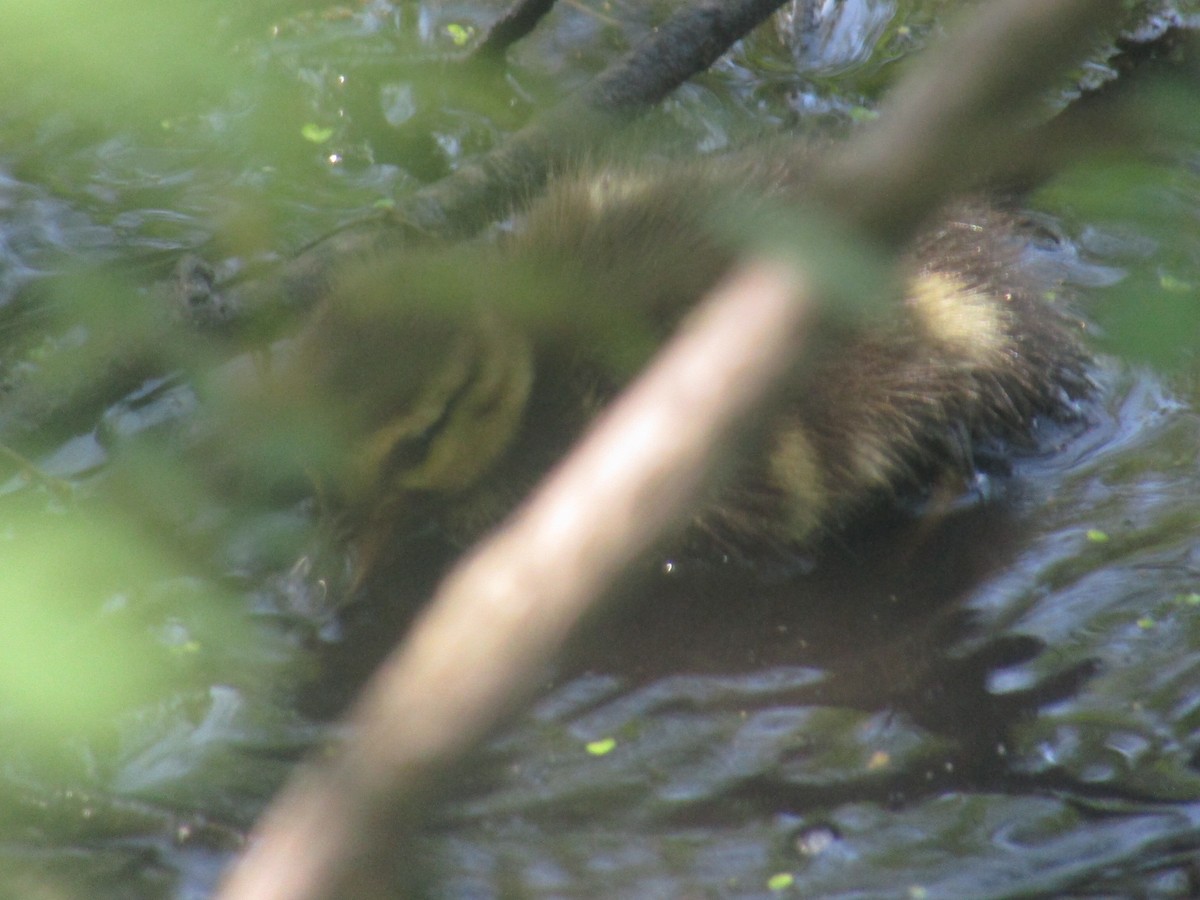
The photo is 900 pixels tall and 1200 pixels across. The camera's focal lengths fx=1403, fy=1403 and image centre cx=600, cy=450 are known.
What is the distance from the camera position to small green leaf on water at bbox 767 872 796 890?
1921 millimetres

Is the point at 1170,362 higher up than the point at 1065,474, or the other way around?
the point at 1065,474

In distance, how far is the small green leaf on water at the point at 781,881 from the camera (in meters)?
1.92

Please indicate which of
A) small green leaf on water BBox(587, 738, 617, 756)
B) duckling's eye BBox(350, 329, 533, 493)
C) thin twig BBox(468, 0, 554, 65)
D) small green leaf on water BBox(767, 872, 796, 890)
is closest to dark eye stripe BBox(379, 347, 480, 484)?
duckling's eye BBox(350, 329, 533, 493)

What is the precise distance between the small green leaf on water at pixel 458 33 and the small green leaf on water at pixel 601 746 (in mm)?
2748

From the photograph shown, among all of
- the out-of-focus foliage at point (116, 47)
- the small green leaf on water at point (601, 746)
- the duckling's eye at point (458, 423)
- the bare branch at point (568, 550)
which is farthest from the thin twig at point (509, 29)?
the bare branch at point (568, 550)

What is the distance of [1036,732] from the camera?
7.20 ft

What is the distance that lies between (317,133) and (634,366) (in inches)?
69.9

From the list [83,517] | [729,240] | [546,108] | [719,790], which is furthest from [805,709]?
[546,108]

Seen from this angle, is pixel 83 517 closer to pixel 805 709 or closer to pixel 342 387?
pixel 342 387

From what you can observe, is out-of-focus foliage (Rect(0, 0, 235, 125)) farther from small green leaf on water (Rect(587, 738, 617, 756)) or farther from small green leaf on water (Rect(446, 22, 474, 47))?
small green leaf on water (Rect(446, 22, 474, 47))

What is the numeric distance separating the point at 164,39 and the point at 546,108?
9.70 feet

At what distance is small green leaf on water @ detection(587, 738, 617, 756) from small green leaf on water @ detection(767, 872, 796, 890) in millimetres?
372

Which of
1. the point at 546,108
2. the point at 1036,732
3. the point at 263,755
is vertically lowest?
the point at 1036,732

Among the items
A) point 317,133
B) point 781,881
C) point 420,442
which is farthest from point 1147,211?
point 317,133
